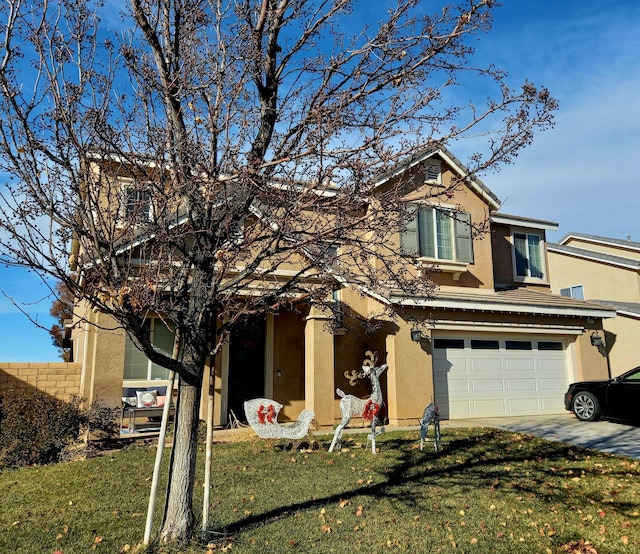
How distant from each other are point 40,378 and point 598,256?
69.3 feet

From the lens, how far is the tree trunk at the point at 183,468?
5.38 meters

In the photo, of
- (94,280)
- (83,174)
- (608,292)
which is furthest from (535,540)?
(608,292)

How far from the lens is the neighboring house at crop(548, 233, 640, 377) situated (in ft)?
57.4

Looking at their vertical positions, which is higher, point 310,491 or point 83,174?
point 83,174

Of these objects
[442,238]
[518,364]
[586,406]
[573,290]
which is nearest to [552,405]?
[518,364]

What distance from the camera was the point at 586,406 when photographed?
1348cm

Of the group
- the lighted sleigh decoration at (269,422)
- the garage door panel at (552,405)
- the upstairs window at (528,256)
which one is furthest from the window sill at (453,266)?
the lighted sleigh decoration at (269,422)

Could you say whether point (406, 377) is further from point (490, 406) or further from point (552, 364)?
point (552, 364)

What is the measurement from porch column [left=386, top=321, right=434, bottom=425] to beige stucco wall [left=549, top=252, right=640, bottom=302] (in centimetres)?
1216

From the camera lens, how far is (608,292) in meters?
21.5

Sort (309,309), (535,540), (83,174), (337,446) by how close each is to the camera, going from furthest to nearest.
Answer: (309,309) < (337,446) < (535,540) < (83,174)

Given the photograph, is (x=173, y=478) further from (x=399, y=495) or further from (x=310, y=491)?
(x=399, y=495)

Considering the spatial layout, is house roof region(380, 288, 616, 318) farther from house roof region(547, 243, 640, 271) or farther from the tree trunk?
the tree trunk

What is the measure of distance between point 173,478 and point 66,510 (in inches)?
90.9
